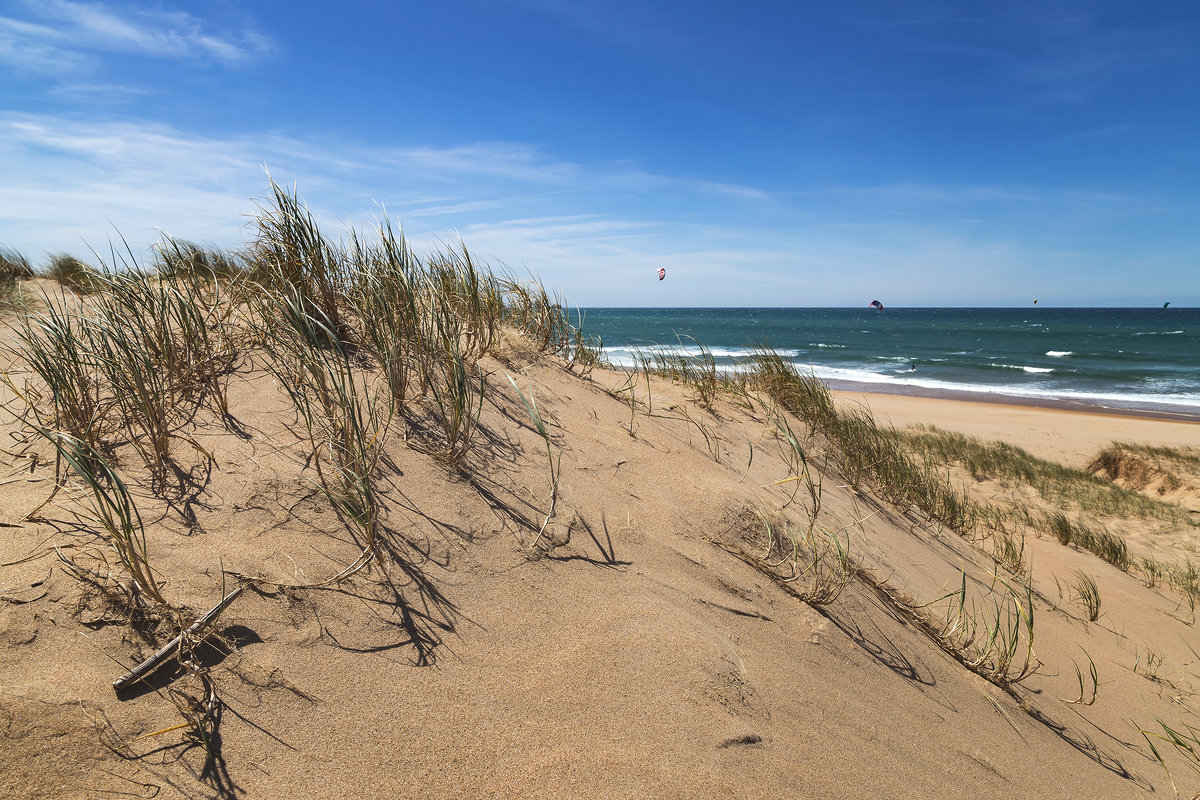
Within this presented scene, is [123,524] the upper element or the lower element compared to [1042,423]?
upper

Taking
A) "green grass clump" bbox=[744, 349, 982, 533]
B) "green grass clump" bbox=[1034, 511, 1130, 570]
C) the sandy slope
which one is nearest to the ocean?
"green grass clump" bbox=[744, 349, 982, 533]

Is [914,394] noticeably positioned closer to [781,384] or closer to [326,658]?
[781,384]

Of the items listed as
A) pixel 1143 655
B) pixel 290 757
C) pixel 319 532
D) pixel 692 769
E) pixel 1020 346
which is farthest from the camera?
pixel 1020 346

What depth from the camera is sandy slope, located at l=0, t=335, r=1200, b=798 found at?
4.16 feet

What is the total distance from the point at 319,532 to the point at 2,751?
0.78 meters

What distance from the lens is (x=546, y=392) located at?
3.22 metres

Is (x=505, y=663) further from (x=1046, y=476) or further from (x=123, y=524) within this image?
(x=1046, y=476)

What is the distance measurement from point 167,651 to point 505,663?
0.82 m

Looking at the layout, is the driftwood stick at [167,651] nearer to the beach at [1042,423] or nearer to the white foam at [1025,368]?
the beach at [1042,423]

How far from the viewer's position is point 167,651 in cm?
133

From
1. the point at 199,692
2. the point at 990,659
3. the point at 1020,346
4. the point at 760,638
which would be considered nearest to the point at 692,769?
the point at 760,638

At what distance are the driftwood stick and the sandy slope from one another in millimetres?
36

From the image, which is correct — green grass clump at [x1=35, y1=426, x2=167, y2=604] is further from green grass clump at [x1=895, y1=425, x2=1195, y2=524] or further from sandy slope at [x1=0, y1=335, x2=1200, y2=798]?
green grass clump at [x1=895, y1=425, x2=1195, y2=524]

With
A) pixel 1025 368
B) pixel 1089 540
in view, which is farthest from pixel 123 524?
pixel 1025 368
